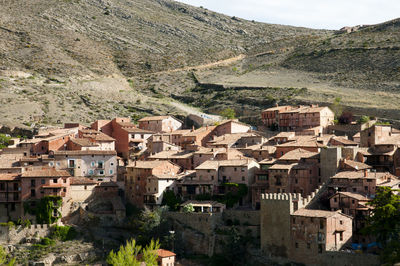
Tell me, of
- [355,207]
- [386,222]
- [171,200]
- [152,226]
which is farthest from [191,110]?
[386,222]

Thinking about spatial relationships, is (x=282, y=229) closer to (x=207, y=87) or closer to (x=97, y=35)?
(x=207, y=87)

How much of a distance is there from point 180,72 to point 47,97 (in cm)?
4084

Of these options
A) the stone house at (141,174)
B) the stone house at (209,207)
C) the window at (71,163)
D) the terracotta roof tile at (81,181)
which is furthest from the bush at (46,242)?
the stone house at (209,207)

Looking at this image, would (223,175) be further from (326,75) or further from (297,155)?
(326,75)

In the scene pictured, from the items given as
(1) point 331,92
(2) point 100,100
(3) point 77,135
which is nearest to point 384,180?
(3) point 77,135

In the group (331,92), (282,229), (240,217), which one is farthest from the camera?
(331,92)

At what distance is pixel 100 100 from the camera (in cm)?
12550

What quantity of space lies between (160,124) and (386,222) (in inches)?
1883

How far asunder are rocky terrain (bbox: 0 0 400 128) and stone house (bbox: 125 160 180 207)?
1201 inches

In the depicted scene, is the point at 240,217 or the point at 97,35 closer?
the point at 240,217

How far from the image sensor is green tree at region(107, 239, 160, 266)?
65.1 meters

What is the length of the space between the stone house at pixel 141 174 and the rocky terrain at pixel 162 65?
3050 cm

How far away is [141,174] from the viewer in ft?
254

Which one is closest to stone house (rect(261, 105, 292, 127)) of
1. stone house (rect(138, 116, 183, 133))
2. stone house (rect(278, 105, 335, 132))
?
stone house (rect(278, 105, 335, 132))
